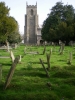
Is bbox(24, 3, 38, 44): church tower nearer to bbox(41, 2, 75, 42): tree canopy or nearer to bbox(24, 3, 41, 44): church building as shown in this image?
bbox(24, 3, 41, 44): church building

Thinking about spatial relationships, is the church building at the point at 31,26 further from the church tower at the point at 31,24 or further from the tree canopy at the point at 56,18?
the tree canopy at the point at 56,18

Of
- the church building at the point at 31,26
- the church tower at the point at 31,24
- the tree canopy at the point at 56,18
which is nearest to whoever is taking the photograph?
the tree canopy at the point at 56,18

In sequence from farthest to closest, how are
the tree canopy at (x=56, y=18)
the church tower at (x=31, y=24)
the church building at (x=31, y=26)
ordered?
the church tower at (x=31, y=24), the church building at (x=31, y=26), the tree canopy at (x=56, y=18)

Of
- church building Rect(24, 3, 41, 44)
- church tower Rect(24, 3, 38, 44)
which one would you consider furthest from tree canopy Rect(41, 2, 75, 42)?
church tower Rect(24, 3, 38, 44)

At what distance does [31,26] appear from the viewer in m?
126

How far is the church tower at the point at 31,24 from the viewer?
125 m

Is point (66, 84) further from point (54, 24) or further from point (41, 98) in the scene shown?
point (54, 24)

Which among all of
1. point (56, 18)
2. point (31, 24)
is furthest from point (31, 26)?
point (56, 18)

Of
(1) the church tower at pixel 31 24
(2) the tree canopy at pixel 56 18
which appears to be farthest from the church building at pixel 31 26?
(2) the tree canopy at pixel 56 18

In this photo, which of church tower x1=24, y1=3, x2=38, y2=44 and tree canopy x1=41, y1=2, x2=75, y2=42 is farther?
church tower x1=24, y1=3, x2=38, y2=44

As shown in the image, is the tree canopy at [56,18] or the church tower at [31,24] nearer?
the tree canopy at [56,18]

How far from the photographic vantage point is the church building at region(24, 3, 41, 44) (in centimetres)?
12450

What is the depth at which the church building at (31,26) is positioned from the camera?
12450 cm

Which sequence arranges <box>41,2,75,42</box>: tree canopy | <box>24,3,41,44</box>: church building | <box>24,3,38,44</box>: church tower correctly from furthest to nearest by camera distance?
<box>24,3,38,44</box>: church tower, <box>24,3,41,44</box>: church building, <box>41,2,75,42</box>: tree canopy
